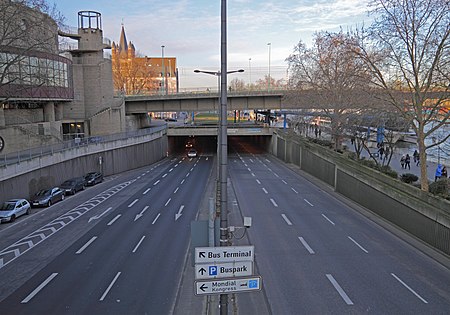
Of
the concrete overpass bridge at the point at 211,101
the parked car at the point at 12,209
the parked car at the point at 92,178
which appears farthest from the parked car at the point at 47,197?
the concrete overpass bridge at the point at 211,101

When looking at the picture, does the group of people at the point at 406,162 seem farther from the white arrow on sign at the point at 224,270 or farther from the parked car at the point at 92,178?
the white arrow on sign at the point at 224,270

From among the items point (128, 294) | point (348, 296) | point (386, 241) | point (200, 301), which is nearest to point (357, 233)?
point (386, 241)

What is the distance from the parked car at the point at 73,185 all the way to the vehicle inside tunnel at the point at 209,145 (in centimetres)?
3271

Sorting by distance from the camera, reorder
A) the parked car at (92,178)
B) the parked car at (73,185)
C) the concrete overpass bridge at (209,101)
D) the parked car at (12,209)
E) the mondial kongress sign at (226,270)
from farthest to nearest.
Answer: the concrete overpass bridge at (209,101)
the parked car at (92,178)
the parked car at (73,185)
the parked car at (12,209)
the mondial kongress sign at (226,270)

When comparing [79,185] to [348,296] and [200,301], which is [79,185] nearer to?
[200,301]

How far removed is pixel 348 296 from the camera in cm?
1281

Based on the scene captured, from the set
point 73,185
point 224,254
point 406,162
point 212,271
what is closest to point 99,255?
point 212,271

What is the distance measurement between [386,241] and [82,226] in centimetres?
1659

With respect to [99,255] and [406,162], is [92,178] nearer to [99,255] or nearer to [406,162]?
[99,255]

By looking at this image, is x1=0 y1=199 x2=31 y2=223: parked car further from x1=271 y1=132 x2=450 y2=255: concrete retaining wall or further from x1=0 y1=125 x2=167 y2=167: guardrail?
x1=271 y1=132 x2=450 y2=255: concrete retaining wall

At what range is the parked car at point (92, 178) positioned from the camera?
34.7 metres

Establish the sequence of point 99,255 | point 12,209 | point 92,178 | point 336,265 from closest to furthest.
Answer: point 336,265, point 99,255, point 12,209, point 92,178

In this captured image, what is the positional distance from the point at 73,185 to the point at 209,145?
156 ft

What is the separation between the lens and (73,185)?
3150 centimetres
